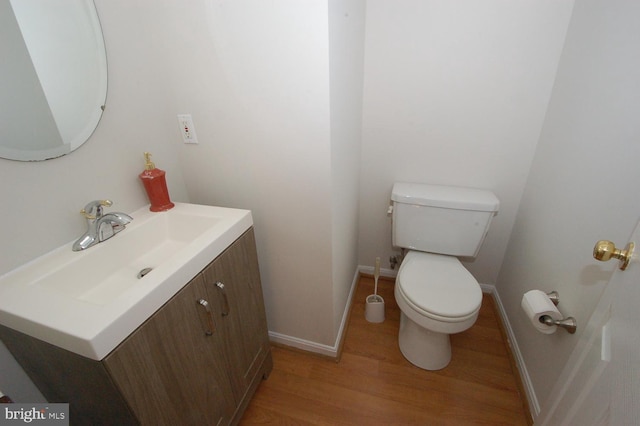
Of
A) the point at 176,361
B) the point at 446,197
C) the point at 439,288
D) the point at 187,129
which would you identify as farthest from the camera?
the point at 446,197

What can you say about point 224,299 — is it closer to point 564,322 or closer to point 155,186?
point 155,186

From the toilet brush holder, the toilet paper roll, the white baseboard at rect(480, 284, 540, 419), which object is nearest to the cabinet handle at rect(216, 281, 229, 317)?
the toilet brush holder

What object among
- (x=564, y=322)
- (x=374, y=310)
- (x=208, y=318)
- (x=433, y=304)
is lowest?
(x=374, y=310)

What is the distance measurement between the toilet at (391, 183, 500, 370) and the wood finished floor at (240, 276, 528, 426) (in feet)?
0.31

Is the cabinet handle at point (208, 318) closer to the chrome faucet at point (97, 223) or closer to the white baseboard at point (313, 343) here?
the chrome faucet at point (97, 223)

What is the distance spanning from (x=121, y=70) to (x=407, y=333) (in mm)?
1667

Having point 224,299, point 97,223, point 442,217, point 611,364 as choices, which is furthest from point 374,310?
point 97,223

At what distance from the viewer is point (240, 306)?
3.26ft

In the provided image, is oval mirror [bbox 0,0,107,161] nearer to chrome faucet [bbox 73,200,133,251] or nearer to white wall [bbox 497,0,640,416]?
chrome faucet [bbox 73,200,133,251]

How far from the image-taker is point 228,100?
3.21ft

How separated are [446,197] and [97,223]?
1449 millimetres

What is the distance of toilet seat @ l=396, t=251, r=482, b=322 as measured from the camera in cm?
113

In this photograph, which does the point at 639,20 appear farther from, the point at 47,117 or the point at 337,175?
the point at 47,117

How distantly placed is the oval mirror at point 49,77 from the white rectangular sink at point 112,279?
0.31 m
